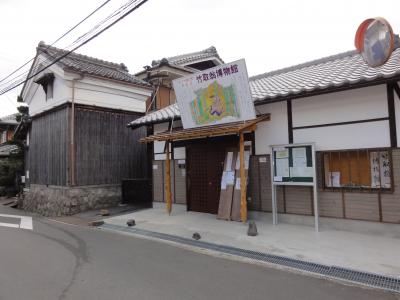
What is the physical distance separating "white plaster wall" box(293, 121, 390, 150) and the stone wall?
8.61 metres

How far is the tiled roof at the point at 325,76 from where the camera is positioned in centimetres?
645

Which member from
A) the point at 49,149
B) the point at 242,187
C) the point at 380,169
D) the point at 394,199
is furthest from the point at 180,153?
the point at 49,149

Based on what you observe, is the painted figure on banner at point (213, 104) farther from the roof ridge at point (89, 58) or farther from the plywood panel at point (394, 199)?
the roof ridge at point (89, 58)

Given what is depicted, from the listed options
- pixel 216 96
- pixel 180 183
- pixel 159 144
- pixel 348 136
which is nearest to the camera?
pixel 348 136

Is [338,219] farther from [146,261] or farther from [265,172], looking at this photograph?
[146,261]

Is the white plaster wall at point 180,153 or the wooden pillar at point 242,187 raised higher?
the white plaster wall at point 180,153

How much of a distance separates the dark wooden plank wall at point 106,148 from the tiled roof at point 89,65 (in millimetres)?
1634

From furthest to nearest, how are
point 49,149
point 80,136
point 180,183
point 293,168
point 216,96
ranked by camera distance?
point 49,149, point 80,136, point 180,183, point 216,96, point 293,168

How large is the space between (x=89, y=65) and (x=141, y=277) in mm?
12724

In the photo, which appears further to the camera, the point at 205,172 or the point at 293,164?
the point at 205,172

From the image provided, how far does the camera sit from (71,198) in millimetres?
11570

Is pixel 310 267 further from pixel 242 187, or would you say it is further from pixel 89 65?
pixel 89 65

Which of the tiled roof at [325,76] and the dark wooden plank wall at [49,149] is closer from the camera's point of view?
the tiled roof at [325,76]

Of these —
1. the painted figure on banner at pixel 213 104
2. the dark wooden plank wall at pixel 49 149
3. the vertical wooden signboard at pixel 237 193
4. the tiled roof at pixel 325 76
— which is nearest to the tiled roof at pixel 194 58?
the tiled roof at pixel 325 76
